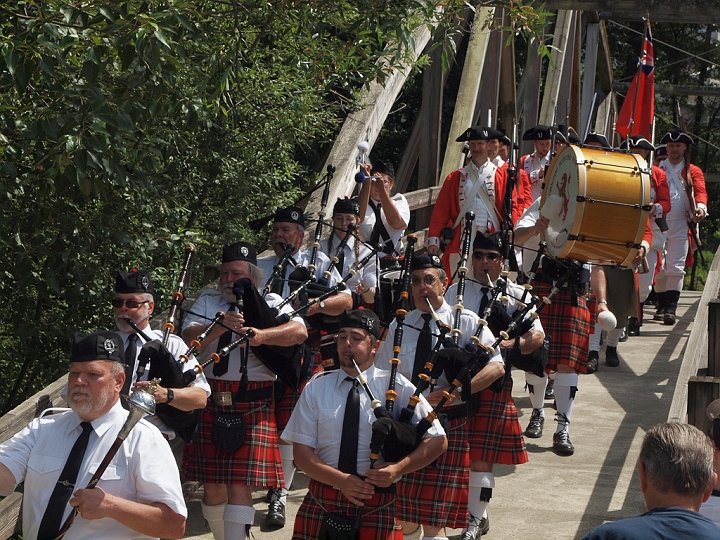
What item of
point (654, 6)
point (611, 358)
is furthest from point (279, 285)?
point (654, 6)

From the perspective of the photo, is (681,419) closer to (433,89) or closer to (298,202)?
(298,202)

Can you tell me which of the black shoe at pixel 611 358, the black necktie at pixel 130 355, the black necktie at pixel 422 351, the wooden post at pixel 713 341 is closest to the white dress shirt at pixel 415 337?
the black necktie at pixel 422 351

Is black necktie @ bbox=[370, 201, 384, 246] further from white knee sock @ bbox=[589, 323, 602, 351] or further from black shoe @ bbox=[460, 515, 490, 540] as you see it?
black shoe @ bbox=[460, 515, 490, 540]

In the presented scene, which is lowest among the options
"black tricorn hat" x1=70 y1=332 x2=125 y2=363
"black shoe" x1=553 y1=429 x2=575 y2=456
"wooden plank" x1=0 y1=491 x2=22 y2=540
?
"wooden plank" x1=0 y1=491 x2=22 y2=540

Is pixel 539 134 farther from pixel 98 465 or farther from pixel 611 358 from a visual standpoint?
pixel 98 465

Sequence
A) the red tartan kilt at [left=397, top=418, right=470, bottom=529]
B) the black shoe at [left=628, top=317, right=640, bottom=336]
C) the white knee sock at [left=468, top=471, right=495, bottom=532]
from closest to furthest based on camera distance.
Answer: the red tartan kilt at [left=397, top=418, right=470, bottom=529], the white knee sock at [left=468, top=471, right=495, bottom=532], the black shoe at [left=628, top=317, right=640, bottom=336]

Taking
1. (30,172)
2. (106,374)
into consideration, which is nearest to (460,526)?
(106,374)

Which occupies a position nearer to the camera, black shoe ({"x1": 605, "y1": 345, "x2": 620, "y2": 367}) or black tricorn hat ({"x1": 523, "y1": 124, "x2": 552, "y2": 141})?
black tricorn hat ({"x1": 523, "y1": 124, "x2": 552, "y2": 141})

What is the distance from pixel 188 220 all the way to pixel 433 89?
2.84 m

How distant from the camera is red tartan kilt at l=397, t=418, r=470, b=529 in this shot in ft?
15.4

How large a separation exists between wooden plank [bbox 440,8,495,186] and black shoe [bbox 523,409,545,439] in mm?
2902

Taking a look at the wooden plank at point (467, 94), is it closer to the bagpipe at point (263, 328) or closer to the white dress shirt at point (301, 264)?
the white dress shirt at point (301, 264)

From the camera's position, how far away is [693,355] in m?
5.35

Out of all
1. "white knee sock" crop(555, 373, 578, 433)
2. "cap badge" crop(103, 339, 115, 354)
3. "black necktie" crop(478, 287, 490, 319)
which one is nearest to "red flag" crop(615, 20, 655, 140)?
"white knee sock" crop(555, 373, 578, 433)
